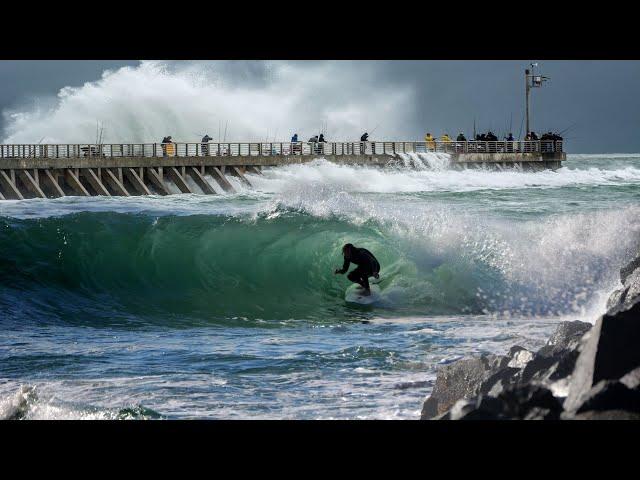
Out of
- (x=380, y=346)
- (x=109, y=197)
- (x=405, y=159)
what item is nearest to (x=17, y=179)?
(x=109, y=197)

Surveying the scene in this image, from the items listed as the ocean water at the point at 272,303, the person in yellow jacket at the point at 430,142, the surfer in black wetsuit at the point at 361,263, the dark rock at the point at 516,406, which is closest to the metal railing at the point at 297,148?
the person in yellow jacket at the point at 430,142

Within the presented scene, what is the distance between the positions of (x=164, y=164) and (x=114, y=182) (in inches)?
95.2

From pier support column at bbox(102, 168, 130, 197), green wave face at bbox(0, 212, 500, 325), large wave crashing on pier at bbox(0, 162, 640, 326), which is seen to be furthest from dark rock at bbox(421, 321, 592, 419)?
pier support column at bbox(102, 168, 130, 197)

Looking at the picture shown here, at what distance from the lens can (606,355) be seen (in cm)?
582

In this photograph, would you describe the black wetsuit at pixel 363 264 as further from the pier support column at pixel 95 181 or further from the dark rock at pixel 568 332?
the pier support column at pixel 95 181

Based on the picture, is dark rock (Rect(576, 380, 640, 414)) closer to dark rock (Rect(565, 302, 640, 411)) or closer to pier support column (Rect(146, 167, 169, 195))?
dark rock (Rect(565, 302, 640, 411))

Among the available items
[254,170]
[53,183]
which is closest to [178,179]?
[254,170]

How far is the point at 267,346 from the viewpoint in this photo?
11.6 metres

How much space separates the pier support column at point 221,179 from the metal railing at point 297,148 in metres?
0.87

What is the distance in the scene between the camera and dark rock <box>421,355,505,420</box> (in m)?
7.42

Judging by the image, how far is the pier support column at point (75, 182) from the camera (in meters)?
40.2

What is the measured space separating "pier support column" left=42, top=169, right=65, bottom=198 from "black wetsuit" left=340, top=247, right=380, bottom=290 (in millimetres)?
26842
